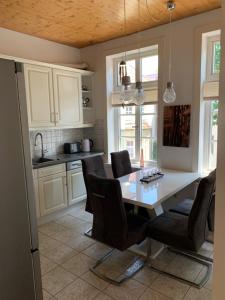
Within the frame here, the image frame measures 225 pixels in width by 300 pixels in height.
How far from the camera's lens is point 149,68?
370 cm

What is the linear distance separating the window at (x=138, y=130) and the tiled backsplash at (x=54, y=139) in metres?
0.86

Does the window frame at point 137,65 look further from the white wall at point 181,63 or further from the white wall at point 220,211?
the white wall at point 220,211

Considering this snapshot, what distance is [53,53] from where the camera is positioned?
3881 mm

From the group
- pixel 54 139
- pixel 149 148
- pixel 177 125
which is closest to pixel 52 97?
pixel 54 139

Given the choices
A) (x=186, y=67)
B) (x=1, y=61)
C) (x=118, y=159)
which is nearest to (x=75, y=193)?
(x=118, y=159)

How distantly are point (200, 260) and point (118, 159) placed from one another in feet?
5.13

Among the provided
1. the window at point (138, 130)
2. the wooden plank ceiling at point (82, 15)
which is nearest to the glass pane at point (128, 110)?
the window at point (138, 130)

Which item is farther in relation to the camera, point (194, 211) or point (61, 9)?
point (61, 9)

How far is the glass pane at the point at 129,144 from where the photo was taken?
4.08 m

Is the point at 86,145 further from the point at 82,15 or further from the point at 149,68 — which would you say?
the point at 82,15

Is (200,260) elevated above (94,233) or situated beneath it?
situated beneath

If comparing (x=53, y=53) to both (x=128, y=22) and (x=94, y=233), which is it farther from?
(x=94, y=233)

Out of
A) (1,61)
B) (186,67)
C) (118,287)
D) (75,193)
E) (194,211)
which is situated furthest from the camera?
(75,193)

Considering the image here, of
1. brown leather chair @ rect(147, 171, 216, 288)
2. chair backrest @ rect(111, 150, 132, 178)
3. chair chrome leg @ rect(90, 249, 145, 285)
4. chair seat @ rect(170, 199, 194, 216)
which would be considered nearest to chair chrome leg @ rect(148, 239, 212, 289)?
brown leather chair @ rect(147, 171, 216, 288)
